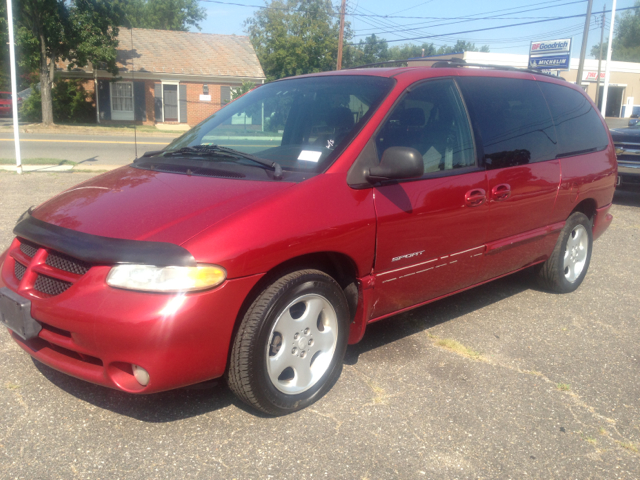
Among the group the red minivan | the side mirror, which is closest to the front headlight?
the red minivan

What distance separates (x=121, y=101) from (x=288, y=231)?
3106 cm

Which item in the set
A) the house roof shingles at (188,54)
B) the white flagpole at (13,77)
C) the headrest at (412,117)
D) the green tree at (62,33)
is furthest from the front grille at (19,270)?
the house roof shingles at (188,54)

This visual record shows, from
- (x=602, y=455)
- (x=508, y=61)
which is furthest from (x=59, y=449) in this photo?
(x=508, y=61)

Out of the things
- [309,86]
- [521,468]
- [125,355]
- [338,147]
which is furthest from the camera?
[309,86]

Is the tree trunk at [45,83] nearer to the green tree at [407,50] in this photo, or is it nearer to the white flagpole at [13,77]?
the white flagpole at [13,77]

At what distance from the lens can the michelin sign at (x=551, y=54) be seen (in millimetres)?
20408

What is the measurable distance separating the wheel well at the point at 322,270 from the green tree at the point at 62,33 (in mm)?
24491

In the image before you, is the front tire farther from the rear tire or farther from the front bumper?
the rear tire

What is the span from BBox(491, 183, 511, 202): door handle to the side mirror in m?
0.99

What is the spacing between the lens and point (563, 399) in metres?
3.28

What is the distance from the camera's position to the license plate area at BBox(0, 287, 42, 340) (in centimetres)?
264

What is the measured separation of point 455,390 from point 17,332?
234 cm

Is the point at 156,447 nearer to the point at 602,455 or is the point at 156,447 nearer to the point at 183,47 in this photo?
the point at 602,455

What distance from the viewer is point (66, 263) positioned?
2.65m
